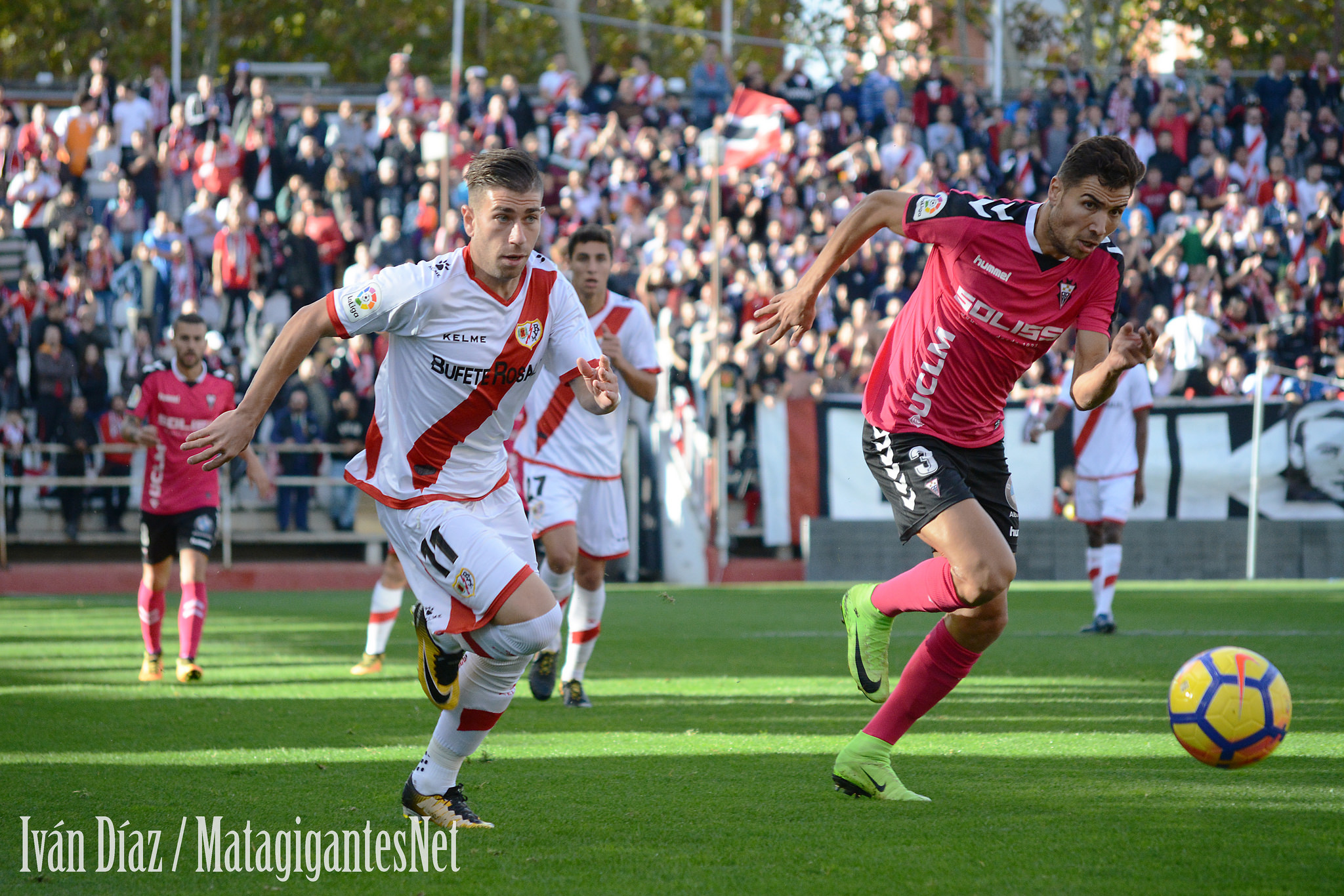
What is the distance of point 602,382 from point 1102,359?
6.49 ft

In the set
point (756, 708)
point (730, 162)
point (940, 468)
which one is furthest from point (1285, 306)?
point (940, 468)

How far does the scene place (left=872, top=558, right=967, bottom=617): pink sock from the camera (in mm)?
5410

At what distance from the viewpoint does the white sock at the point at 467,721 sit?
5066 mm

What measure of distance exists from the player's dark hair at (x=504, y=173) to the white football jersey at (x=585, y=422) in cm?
313

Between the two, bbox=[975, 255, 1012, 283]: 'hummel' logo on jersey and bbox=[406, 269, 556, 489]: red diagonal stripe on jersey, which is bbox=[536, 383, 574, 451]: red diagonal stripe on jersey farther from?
bbox=[975, 255, 1012, 283]: 'hummel' logo on jersey

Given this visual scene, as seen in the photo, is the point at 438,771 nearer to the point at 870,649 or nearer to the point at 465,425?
the point at 465,425

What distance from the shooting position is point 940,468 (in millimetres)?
5566

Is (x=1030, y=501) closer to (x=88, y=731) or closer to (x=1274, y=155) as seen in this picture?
(x=1274, y=155)

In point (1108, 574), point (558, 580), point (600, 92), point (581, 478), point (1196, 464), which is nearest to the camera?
point (558, 580)

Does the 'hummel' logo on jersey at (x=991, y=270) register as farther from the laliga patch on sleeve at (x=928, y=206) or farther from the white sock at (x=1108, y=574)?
the white sock at (x=1108, y=574)

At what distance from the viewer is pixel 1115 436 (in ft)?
40.8

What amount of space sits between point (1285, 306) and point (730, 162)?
800 cm

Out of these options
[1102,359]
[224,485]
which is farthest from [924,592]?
[224,485]

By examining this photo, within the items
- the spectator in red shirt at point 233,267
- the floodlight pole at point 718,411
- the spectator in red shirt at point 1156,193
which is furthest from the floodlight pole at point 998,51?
the spectator in red shirt at point 233,267
